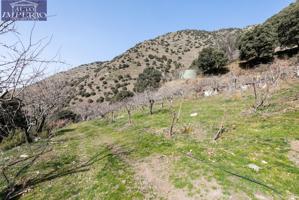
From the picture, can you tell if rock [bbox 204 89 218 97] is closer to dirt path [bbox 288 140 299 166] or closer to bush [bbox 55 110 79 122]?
dirt path [bbox 288 140 299 166]

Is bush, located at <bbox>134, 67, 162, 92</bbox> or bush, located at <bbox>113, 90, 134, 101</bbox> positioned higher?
bush, located at <bbox>134, 67, 162, 92</bbox>

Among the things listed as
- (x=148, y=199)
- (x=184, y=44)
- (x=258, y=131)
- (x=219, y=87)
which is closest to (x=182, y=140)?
(x=258, y=131)

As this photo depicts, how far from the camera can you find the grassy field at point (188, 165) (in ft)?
34.3

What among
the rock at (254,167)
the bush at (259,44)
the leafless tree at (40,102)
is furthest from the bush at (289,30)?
the rock at (254,167)

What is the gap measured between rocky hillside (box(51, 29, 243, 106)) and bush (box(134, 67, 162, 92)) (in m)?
2.40

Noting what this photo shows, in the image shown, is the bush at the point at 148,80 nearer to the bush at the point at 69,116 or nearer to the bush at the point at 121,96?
the bush at the point at 121,96

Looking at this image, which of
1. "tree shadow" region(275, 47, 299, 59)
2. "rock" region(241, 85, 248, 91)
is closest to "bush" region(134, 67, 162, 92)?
"tree shadow" region(275, 47, 299, 59)

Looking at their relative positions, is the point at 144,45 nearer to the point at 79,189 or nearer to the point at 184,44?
the point at 184,44

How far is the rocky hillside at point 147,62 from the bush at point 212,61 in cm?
836

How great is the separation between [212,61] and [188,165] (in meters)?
43.9

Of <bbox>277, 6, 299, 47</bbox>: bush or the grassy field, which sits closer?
the grassy field
